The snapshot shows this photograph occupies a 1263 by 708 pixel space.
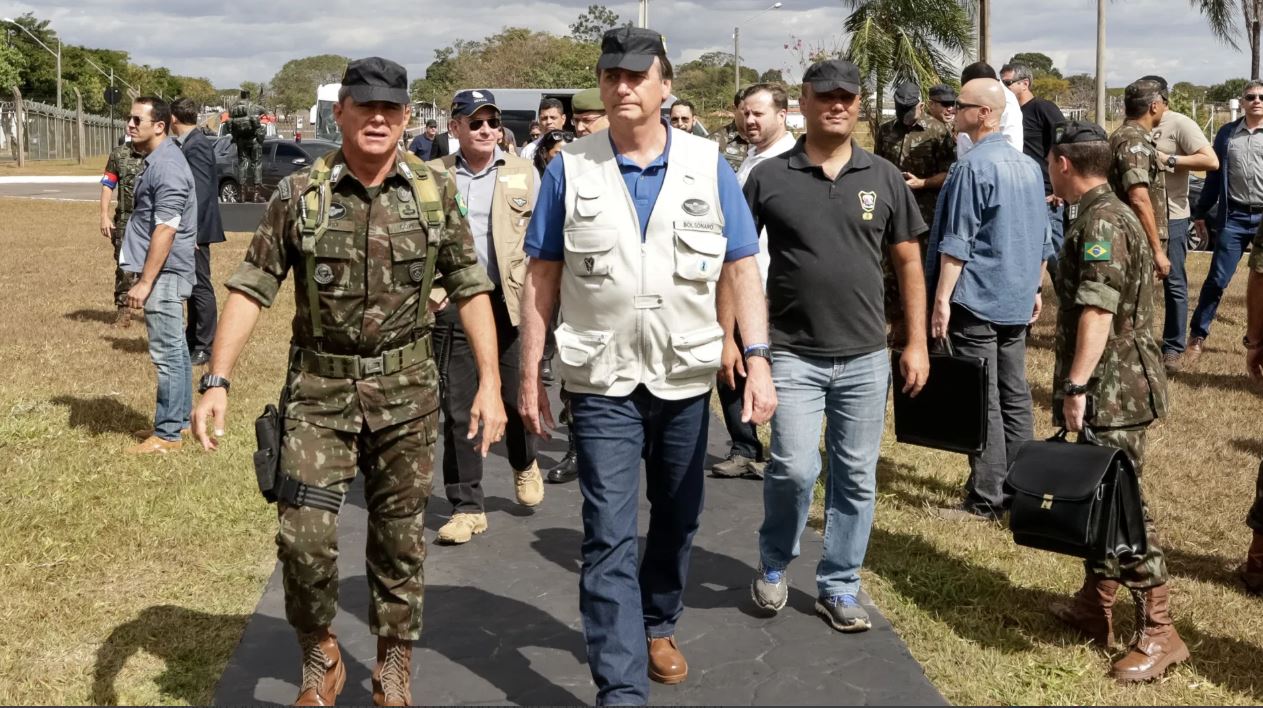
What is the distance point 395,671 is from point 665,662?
0.91 metres

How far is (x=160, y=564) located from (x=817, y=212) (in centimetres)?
331

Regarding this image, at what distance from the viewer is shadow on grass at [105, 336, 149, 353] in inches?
456

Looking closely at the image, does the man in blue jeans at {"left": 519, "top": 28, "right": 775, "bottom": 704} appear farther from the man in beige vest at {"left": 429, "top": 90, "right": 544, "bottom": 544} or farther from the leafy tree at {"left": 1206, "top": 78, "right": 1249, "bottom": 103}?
the leafy tree at {"left": 1206, "top": 78, "right": 1249, "bottom": 103}

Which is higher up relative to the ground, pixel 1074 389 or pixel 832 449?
pixel 1074 389

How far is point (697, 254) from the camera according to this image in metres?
4.04

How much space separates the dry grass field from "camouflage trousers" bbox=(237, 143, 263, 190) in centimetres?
1562

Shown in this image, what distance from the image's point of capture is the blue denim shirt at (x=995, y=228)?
19.6ft

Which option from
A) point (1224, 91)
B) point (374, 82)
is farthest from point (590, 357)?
point (1224, 91)

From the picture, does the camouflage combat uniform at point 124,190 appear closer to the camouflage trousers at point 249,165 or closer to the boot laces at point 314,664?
the boot laces at point 314,664

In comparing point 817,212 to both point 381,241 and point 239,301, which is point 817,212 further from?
point 239,301

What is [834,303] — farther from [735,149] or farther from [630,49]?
[735,149]

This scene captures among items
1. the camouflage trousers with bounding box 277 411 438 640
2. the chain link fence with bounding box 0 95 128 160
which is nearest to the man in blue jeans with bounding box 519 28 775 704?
the camouflage trousers with bounding box 277 411 438 640

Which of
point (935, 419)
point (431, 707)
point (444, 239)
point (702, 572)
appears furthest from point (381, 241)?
point (935, 419)

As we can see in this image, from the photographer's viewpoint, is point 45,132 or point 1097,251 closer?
point 1097,251
